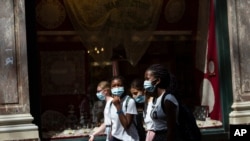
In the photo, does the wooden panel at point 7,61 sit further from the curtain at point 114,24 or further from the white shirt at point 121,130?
the white shirt at point 121,130

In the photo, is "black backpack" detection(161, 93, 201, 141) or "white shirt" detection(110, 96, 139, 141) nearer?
"black backpack" detection(161, 93, 201, 141)

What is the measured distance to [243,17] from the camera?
866 centimetres

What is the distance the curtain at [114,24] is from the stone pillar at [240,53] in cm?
147

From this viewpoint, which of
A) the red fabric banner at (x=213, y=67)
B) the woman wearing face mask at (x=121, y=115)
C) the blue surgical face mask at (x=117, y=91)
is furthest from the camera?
the red fabric banner at (x=213, y=67)

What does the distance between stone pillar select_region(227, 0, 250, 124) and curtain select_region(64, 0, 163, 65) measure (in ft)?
4.83

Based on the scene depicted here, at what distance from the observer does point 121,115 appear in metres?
6.31

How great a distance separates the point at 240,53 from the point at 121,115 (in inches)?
127

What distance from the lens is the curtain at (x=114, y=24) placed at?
8.71 m

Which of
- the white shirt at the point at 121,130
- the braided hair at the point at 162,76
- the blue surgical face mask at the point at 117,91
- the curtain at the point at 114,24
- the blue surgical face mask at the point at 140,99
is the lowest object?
the white shirt at the point at 121,130

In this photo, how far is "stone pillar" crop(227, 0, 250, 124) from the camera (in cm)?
861

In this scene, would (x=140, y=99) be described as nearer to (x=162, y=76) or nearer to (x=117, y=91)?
(x=117, y=91)

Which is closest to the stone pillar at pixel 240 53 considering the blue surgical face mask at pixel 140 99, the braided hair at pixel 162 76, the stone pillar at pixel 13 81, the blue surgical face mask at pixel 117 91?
the blue surgical face mask at pixel 140 99

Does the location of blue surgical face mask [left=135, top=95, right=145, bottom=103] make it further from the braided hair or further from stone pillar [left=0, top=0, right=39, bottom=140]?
the braided hair

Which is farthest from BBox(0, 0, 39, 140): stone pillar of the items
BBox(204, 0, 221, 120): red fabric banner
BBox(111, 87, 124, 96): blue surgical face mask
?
BBox(204, 0, 221, 120): red fabric banner
